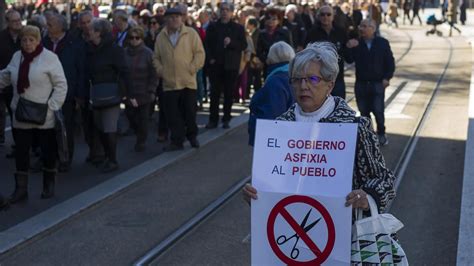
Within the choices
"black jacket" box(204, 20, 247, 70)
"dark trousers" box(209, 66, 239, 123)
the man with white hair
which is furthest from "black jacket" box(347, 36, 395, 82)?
the man with white hair

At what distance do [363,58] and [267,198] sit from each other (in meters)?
9.10

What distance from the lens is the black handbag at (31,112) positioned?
9148mm

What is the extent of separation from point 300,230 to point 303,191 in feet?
0.56

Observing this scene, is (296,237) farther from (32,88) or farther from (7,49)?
(7,49)

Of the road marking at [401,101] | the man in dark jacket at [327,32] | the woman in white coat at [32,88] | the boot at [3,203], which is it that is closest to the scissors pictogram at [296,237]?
the boot at [3,203]

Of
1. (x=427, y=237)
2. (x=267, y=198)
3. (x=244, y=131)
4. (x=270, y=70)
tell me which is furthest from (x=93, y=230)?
(x=244, y=131)

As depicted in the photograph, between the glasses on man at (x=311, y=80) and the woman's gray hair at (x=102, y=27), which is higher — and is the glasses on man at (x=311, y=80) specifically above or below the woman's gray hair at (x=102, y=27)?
above

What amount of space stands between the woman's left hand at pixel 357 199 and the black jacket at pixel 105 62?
7447 millimetres

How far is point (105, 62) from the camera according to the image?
1107cm

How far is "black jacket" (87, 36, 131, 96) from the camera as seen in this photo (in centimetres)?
1105

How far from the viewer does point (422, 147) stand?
13.3 metres

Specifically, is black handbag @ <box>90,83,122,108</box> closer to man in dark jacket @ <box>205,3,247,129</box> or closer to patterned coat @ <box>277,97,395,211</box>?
man in dark jacket @ <box>205,3,247,129</box>

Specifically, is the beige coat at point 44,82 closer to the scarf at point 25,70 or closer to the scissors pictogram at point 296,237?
the scarf at point 25,70

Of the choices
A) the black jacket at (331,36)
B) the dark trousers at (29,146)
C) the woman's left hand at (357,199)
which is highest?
the woman's left hand at (357,199)
